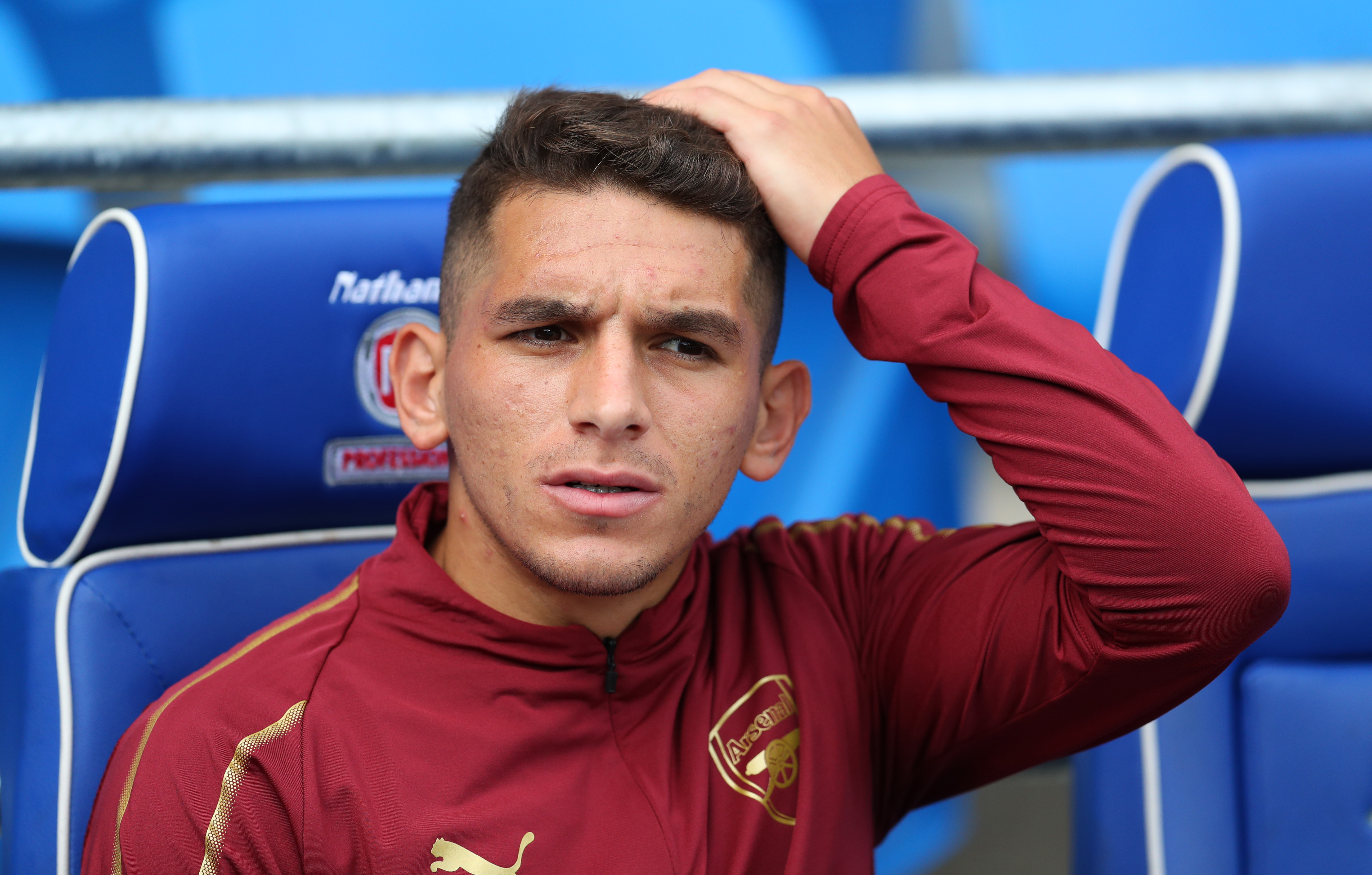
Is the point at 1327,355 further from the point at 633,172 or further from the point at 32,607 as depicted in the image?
the point at 32,607

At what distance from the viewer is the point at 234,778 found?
86cm

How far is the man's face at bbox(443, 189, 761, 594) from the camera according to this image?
906 mm

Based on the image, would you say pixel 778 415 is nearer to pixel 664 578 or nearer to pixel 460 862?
pixel 664 578

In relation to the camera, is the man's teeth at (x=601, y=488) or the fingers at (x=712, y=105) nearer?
the man's teeth at (x=601, y=488)

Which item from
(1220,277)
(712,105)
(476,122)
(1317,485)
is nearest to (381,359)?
(476,122)

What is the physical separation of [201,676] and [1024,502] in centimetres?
67

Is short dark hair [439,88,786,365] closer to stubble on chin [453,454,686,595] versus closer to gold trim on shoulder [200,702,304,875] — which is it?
stubble on chin [453,454,686,595]

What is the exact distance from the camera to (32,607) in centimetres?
110

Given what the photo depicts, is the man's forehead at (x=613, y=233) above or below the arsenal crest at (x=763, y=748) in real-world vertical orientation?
above

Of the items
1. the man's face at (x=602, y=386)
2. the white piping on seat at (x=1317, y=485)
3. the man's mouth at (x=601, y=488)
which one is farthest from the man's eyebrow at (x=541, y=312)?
the white piping on seat at (x=1317, y=485)

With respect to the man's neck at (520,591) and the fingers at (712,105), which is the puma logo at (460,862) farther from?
the fingers at (712,105)

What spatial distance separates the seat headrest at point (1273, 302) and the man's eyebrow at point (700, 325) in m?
0.48

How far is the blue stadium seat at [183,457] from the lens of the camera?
1.07 m

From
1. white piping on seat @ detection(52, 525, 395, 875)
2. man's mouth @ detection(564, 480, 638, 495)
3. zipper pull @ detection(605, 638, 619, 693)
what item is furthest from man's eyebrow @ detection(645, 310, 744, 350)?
white piping on seat @ detection(52, 525, 395, 875)
